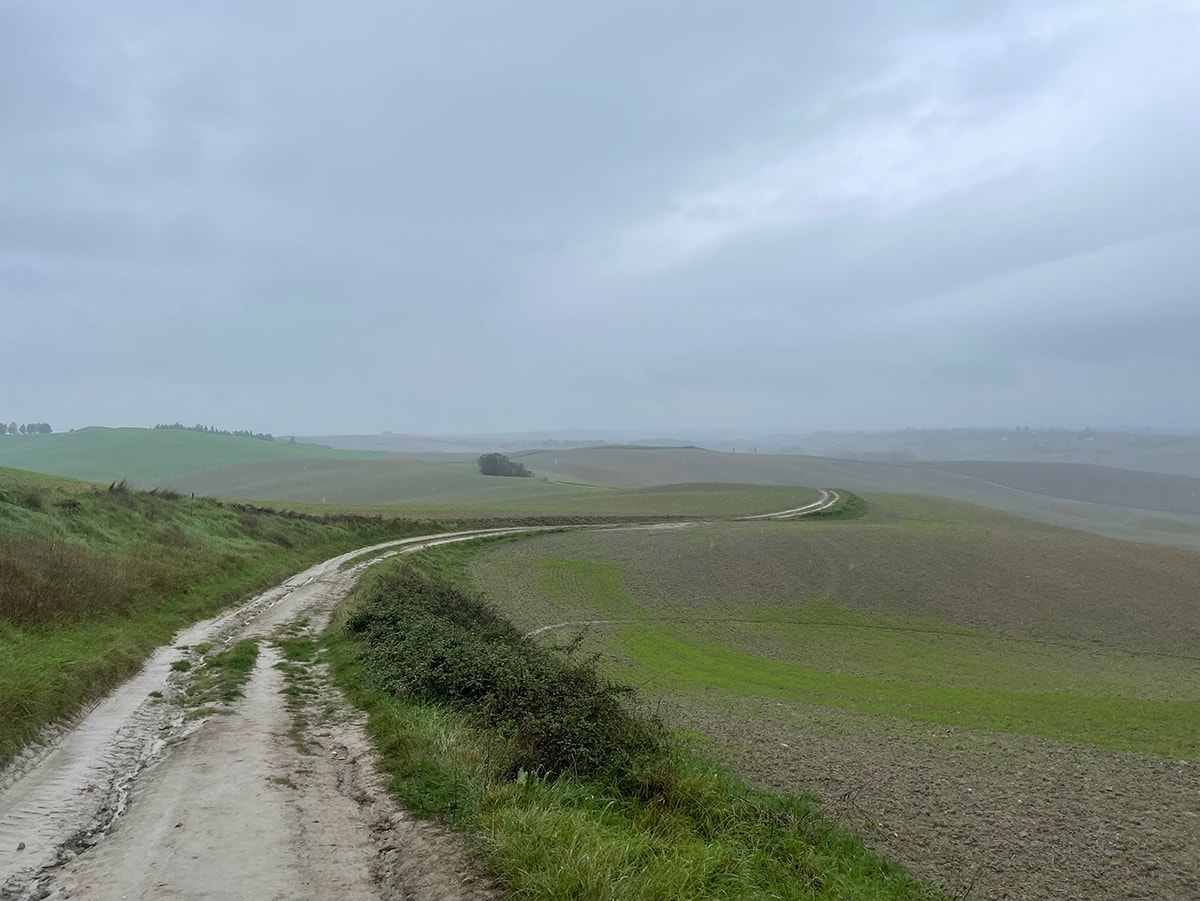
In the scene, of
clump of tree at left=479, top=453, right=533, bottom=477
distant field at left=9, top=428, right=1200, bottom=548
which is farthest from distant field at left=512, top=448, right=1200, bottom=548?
clump of tree at left=479, top=453, right=533, bottom=477

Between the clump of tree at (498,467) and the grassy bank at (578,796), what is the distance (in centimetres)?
12802

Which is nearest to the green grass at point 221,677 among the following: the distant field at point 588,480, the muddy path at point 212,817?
the muddy path at point 212,817

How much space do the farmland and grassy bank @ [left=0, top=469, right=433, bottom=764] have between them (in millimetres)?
11908

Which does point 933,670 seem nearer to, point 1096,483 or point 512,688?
point 512,688

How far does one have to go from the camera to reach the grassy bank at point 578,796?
696 cm

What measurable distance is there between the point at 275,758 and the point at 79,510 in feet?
86.8

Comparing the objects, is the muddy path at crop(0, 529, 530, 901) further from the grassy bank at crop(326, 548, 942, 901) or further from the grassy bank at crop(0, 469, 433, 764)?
the grassy bank at crop(0, 469, 433, 764)

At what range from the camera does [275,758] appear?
10.3 meters

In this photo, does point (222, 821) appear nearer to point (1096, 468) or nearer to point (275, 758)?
point (275, 758)

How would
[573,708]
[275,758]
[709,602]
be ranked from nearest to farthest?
[275,758]
[573,708]
[709,602]

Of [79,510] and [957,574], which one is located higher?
[79,510]

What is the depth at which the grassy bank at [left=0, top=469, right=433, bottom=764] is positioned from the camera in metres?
12.5

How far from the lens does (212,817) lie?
8289mm

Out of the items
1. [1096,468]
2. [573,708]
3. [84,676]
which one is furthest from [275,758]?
[1096,468]
